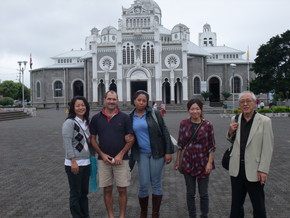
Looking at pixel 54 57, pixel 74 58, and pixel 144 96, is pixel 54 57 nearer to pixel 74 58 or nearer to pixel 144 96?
pixel 74 58

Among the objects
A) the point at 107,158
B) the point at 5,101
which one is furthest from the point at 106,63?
the point at 107,158

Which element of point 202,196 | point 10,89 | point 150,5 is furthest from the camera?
point 10,89

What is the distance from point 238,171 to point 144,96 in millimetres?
1809

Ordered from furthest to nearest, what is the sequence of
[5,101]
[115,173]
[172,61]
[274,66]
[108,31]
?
[108,31]
[172,61]
[5,101]
[274,66]
[115,173]

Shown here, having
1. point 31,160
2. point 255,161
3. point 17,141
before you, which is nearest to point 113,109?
point 255,161

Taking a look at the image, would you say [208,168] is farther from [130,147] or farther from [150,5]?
[150,5]

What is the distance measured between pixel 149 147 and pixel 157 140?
0.17 metres

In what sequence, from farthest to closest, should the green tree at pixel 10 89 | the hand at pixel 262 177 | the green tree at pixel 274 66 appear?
the green tree at pixel 10 89 → the green tree at pixel 274 66 → the hand at pixel 262 177

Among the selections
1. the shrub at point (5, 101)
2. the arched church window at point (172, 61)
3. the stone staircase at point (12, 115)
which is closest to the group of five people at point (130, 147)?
the stone staircase at point (12, 115)

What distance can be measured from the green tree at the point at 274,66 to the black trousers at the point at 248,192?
34.7m

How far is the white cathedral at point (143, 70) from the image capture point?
50875 mm

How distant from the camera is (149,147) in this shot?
5.18 metres

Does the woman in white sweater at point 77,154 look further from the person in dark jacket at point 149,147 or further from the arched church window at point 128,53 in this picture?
the arched church window at point 128,53

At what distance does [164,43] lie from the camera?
51.5 meters
